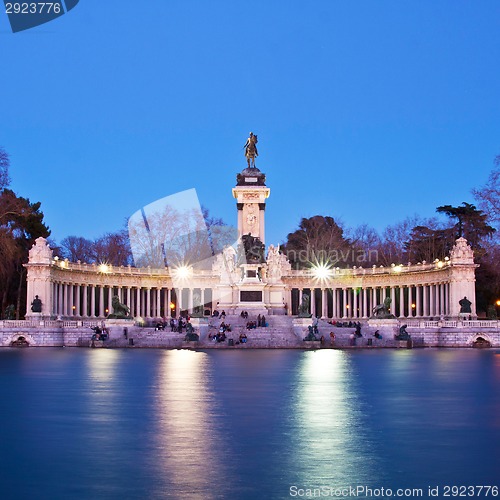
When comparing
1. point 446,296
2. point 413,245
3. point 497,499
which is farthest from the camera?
point 413,245

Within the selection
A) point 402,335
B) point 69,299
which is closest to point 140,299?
point 69,299

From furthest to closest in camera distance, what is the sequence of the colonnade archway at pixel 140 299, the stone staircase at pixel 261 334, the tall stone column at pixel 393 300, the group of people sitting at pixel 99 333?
the tall stone column at pixel 393 300, the colonnade archway at pixel 140 299, the group of people sitting at pixel 99 333, the stone staircase at pixel 261 334

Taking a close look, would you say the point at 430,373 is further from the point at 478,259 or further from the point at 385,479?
the point at 478,259

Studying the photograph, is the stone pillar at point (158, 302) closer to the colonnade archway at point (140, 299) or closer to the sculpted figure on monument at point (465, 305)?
the colonnade archway at point (140, 299)

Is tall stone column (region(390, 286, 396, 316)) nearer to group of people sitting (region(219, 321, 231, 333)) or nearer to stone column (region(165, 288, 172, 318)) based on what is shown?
stone column (region(165, 288, 172, 318))

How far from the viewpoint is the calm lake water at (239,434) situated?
12.3m

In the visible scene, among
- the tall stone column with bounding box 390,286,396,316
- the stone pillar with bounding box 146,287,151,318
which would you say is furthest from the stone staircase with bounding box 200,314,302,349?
the tall stone column with bounding box 390,286,396,316

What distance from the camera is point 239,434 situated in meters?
16.2

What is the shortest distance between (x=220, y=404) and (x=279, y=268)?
6604 cm

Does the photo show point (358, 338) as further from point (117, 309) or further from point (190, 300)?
point (190, 300)

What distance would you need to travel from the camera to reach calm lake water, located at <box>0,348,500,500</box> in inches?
486

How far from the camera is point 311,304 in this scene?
3666 inches

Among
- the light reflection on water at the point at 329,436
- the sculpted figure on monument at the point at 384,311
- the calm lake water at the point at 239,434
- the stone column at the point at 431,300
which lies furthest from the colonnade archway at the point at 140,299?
the light reflection on water at the point at 329,436

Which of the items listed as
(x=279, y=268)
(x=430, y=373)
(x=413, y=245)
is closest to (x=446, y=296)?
(x=279, y=268)
